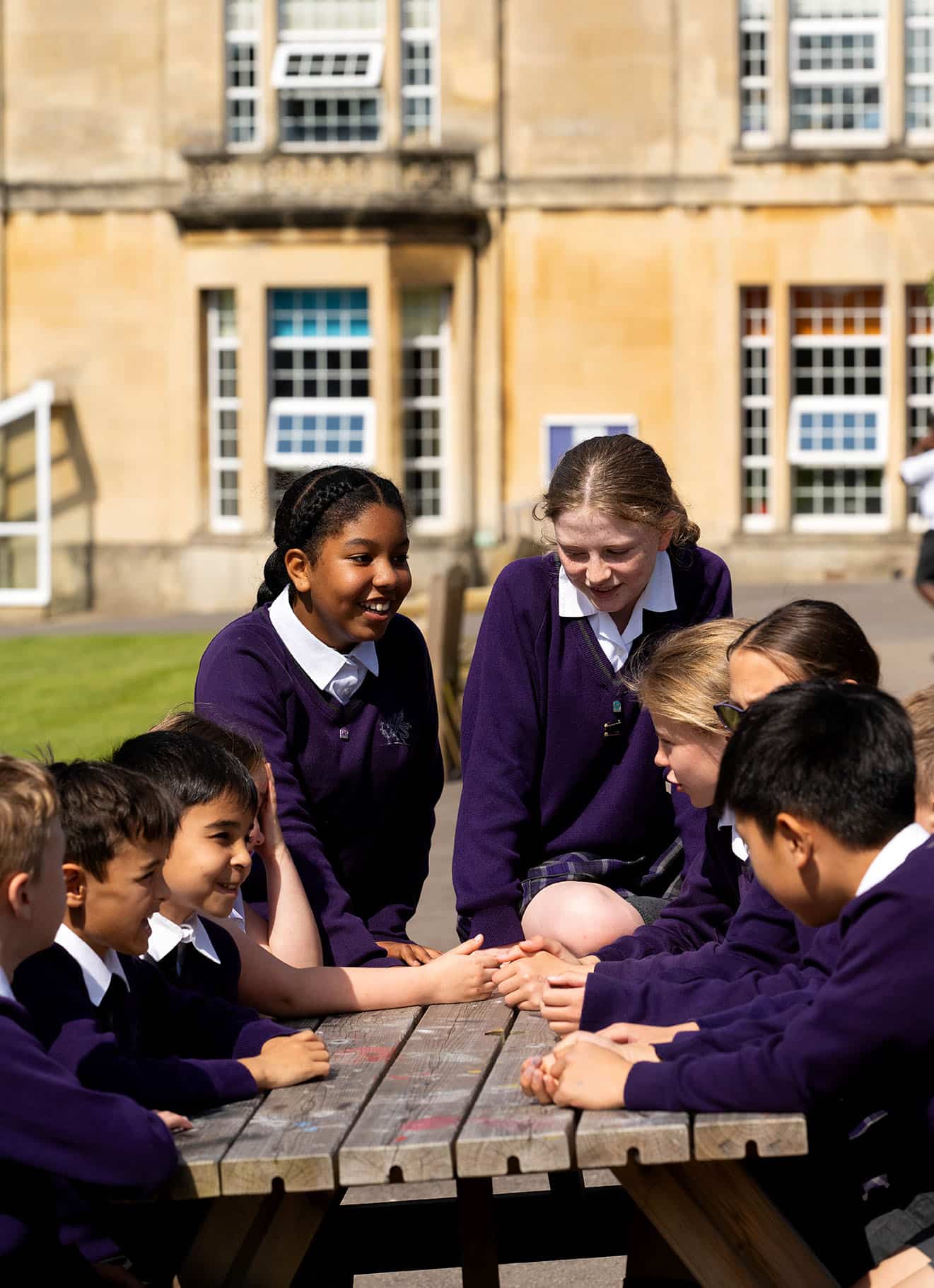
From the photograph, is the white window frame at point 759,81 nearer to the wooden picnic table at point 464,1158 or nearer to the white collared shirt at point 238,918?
the white collared shirt at point 238,918

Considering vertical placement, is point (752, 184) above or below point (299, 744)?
above

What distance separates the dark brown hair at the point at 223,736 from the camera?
4074 mm

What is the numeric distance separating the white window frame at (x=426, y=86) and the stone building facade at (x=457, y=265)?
8cm

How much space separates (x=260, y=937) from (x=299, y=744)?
56 centimetres

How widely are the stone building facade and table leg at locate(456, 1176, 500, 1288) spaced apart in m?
21.3

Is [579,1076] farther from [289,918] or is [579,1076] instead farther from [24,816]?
[289,918]

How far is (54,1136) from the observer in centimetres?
281

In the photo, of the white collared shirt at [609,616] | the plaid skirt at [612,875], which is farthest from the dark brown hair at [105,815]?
the white collared shirt at [609,616]

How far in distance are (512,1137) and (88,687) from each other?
13.6 meters

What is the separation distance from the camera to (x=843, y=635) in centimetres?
391

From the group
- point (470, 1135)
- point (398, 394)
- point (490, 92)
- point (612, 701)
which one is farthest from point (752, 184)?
point (470, 1135)

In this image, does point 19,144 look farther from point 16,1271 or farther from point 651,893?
point 16,1271

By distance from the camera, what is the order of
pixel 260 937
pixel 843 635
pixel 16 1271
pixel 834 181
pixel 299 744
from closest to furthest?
pixel 16 1271
pixel 843 635
pixel 260 937
pixel 299 744
pixel 834 181

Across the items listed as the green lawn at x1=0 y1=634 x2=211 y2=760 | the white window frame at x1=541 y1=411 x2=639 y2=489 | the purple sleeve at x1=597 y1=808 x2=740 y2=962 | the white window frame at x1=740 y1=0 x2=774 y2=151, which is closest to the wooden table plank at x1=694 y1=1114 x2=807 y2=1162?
the purple sleeve at x1=597 y1=808 x2=740 y2=962
